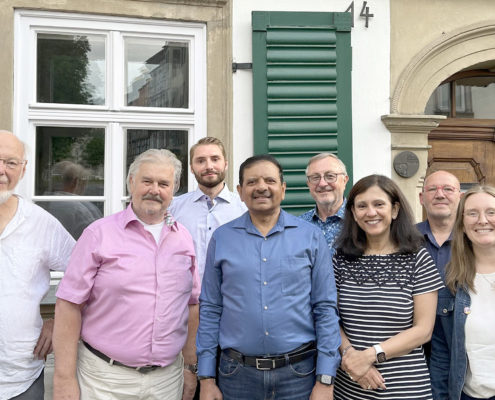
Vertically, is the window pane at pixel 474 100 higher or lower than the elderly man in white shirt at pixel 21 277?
higher

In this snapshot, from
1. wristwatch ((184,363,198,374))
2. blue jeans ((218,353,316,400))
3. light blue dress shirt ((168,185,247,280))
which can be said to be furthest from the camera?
light blue dress shirt ((168,185,247,280))

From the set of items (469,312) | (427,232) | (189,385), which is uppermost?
(427,232)

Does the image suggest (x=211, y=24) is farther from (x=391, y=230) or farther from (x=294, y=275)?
(x=294, y=275)

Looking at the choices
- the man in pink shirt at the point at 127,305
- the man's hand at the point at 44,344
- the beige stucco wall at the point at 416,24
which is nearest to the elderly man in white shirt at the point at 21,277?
the man's hand at the point at 44,344

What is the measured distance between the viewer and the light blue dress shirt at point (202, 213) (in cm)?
262

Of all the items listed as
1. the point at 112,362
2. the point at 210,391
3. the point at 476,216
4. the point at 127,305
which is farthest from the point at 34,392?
the point at 476,216

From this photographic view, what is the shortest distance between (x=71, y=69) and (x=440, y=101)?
2916 mm

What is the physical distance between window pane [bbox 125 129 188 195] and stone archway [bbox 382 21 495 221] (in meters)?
1.46

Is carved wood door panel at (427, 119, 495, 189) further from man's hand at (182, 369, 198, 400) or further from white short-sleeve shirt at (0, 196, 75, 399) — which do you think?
white short-sleeve shirt at (0, 196, 75, 399)

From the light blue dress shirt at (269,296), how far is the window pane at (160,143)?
61.1 inches

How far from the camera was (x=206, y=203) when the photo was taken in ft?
8.88

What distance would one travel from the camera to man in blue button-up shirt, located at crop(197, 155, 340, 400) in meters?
1.84

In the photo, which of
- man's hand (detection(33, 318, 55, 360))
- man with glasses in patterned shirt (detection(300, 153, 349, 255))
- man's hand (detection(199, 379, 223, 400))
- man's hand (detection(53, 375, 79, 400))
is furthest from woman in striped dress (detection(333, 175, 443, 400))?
man's hand (detection(33, 318, 55, 360))

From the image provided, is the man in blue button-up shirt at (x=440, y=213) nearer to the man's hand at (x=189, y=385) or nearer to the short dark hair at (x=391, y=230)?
the short dark hair at (x=391, y=230)
